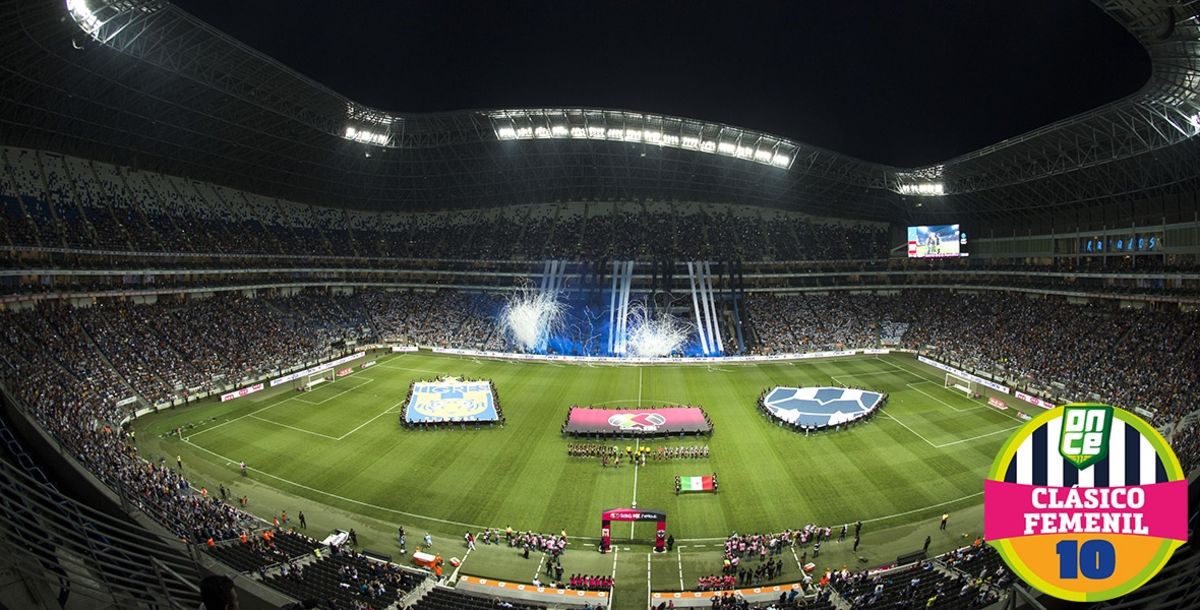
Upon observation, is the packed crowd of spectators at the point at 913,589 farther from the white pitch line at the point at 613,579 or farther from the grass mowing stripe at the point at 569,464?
the white pitch line at the point at 613,579

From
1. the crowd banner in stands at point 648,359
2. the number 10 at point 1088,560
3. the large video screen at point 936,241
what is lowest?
the crowd banner in stands at point 648,359

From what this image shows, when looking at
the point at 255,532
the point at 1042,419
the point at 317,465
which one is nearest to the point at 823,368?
the point at 317,465

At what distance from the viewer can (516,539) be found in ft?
76.7

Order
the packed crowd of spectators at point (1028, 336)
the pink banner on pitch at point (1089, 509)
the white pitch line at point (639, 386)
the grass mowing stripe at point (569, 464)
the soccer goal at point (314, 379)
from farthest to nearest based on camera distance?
the soccer goal at point (314, 379), the white pitch line at point (639, 386), the packed crowd of spectators at point (1028, 336), the grass mowing stripe at point (569, 464), the pink banner on pitch at point (1089, 509)

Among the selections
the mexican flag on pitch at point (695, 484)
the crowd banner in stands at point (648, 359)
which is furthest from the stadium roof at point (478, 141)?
the mexican flag on pitch at point (695, 484)

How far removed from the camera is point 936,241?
201 ft

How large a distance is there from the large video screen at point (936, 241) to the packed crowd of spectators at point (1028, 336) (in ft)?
17.6

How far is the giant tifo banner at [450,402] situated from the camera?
36.6m

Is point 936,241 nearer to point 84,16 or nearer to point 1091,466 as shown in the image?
point 1091,466

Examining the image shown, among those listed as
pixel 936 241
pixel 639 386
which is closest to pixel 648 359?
pixel 639 386

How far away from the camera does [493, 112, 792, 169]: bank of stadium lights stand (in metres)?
55.9

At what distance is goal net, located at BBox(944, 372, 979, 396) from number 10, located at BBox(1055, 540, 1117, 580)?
138 ft

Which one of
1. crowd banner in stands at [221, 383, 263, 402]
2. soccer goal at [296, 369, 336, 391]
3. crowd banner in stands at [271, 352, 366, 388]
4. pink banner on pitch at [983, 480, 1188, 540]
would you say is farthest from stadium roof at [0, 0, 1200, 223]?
pink banner on pitch at [983, 480, 1188, 540]

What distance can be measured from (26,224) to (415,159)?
1263 inches
